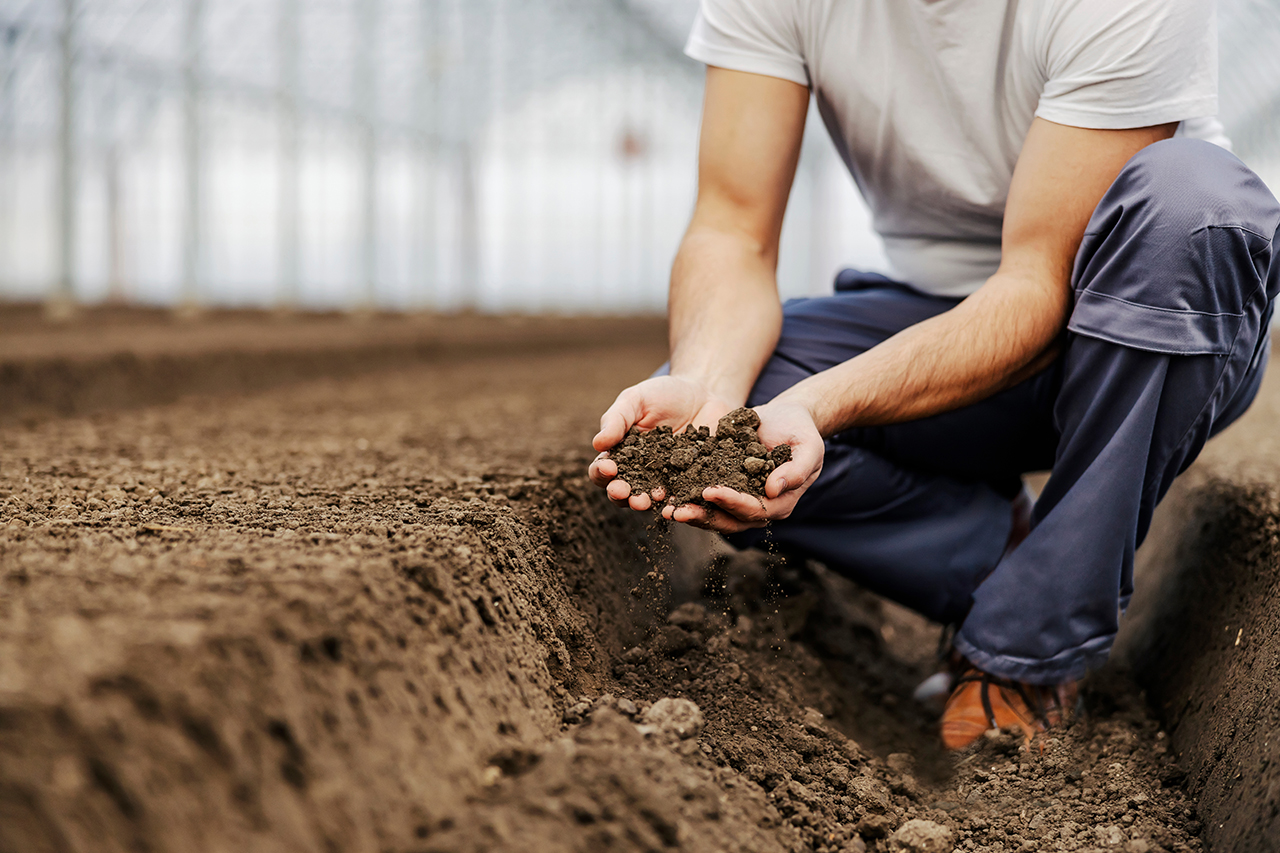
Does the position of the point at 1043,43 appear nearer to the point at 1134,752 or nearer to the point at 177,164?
the point at 1134,752

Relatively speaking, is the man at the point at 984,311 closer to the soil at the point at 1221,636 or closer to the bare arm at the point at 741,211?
the bare arm at the point at 741,211

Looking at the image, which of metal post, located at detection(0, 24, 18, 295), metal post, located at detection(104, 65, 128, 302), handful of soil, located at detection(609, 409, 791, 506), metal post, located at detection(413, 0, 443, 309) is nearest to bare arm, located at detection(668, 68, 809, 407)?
handful of soil, located at detection(609, 409, 791, 506)

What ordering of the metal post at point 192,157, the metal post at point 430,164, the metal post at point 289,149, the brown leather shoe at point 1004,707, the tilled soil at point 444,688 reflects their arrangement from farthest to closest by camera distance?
1. the metal post at point 430,164
2. the metal post at point 289,149
3. the metal post at point 192,157
4. the brown leather shoe at point 1004,707
5. the tilled soil at point 444,688

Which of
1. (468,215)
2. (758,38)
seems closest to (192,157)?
(758,38)

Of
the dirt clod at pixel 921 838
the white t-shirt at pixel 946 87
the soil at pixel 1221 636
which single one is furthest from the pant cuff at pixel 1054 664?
the white t-shirt at pixel 946 87

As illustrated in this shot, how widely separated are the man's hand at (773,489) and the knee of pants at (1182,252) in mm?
504

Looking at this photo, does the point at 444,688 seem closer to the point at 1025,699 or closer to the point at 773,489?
the point at 773,489

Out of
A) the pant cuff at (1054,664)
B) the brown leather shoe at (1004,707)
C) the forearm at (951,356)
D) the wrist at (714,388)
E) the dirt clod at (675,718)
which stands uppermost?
the forearm at (951,356)

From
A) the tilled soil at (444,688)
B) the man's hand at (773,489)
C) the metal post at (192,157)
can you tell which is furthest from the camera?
the metal post at (192,157)

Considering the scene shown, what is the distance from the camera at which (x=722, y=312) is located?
1.73 m

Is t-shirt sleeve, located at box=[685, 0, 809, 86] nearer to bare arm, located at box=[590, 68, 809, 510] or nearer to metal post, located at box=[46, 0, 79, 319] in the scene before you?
bare arm, located at box=[590, 68, 809, 510]

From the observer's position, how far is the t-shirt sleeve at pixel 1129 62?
1484mm

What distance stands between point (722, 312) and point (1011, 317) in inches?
19.2

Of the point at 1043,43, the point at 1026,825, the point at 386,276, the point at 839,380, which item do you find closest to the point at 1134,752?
the point at 1026,825
